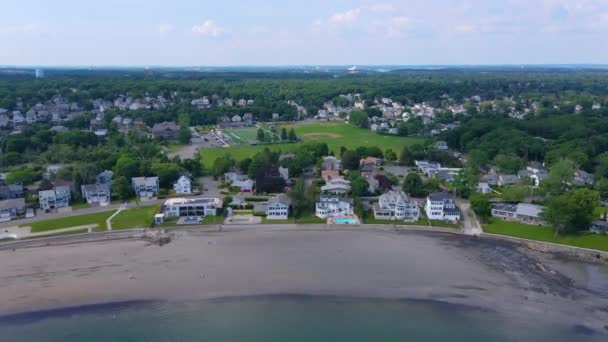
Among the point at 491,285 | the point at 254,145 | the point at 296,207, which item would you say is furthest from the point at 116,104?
the point at 491,285

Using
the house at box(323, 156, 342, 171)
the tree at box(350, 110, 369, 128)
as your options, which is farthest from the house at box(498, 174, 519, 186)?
the tree at box(350, 110, 369, 128)

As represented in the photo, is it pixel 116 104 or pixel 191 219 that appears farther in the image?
pixel 116 104

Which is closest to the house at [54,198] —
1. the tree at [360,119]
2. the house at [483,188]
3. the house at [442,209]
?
the house at [442,209]

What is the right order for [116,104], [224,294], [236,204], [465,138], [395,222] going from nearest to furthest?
1. [224,294]
2. [395,222]
3. [236,204]
4. [465,138]
5. [116,104]

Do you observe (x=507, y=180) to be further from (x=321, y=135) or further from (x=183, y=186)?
(x=321, y=135)

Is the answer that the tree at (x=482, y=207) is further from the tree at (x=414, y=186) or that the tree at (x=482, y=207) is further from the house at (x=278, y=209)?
the house at (x=278, y=209)

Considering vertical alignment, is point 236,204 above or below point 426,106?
below

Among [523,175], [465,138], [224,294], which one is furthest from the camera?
[465,138]

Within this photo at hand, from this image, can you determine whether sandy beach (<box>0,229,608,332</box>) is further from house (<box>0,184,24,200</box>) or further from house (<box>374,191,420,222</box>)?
house (<box>0,184,24,200</box>)

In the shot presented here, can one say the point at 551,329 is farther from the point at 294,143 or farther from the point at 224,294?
the point at 294,143
